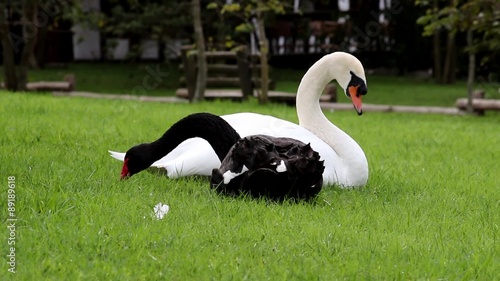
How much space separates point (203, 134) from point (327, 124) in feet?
3.97

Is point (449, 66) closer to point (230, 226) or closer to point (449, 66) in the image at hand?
point (449, 66)

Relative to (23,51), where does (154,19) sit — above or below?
above

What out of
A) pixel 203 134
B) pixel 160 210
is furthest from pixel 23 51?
pixel 160 210

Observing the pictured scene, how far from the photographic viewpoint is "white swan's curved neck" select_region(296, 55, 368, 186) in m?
5.74

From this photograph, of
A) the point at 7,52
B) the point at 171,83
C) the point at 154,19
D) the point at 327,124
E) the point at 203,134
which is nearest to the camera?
the point at 203,134

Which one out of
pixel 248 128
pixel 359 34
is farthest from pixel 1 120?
pixel 359 34

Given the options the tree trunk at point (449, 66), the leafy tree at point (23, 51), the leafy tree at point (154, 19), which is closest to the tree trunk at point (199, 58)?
the leafy tree at point (23, 51)

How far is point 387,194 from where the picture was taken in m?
5.58

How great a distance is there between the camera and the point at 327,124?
6.13 m

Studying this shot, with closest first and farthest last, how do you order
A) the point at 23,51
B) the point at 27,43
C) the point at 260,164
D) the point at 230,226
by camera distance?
1. the point at 230,226
2. the point at 260,164
3. the point at 27,43
4. the point at 23,51

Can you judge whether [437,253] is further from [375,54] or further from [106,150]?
[375,54]

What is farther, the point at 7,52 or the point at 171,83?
the point at 171,83

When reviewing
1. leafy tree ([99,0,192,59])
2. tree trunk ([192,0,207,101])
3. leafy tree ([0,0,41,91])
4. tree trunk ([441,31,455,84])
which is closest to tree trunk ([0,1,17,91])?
leafy tree ([0,0,41,91])

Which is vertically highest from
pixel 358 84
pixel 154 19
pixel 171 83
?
pixel 358 84
